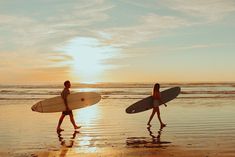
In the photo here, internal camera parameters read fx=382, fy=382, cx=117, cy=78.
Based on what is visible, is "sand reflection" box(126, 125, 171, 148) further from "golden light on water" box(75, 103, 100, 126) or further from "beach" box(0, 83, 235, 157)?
"golden light on water" box(75, 103, 100, 126)

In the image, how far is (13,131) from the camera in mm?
15539

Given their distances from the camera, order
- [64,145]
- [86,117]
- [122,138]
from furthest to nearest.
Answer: [86,117] → [122,138] → [64,145]

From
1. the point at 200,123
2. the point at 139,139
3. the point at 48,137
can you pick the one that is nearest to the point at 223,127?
the point at 200,123

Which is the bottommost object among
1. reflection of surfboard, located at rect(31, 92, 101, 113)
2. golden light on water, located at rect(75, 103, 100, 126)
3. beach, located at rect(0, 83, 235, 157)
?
golden light on water, located at rect(75, 103, 100, 126)

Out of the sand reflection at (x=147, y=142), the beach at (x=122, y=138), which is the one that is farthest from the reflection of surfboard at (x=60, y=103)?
the sand reflection at (x=147, y=142)

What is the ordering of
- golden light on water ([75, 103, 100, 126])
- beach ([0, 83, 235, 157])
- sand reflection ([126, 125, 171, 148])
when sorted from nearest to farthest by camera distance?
1. beach ([0, 83, 235, 157])
2. sand reflection ([126, 125, 171, 148])
3. golden light on water ([75, 103, 100, 126])

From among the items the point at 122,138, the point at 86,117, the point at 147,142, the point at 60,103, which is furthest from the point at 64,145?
the point at 86,117

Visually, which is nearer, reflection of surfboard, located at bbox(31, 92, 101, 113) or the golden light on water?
reflection of surfboard, located at bbox(31, 92, 101, 113)

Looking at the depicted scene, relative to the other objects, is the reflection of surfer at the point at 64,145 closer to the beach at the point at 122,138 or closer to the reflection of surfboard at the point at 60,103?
the beach at the point at 122,138

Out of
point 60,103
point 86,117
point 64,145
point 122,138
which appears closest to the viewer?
point 64,145

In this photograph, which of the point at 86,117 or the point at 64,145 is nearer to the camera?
the point at 64,145

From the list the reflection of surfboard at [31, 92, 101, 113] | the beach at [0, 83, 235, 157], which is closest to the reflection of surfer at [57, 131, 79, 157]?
the beach at [0, 83, 235, 157]

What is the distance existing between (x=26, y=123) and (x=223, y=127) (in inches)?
355

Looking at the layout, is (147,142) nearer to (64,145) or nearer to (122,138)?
(122,138)
